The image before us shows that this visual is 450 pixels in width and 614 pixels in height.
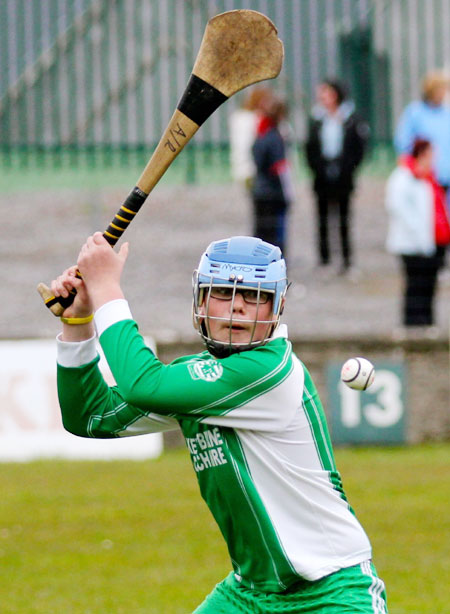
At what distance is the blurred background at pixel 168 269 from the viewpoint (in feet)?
25.5

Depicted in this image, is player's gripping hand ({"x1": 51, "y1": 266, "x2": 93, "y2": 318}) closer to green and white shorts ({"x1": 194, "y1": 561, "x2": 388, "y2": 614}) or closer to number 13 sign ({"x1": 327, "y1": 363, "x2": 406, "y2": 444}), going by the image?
green and white shorts ({"x1": 194, "y1": 561, "x2": 388, "y2": 614})

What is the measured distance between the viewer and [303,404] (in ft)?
13.1

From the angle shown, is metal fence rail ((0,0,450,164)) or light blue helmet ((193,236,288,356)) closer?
light blue helmet ((193,236,288,356))

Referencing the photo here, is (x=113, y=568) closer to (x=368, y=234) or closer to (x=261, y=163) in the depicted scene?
(x=261, y=163)

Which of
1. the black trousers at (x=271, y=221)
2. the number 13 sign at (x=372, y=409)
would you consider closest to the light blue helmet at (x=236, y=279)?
the number 13 sign at (x=372, y=409)

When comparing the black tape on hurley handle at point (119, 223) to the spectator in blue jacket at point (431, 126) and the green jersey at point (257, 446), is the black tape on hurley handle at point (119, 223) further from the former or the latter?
the spectator in blue jacket at point (431, 126)

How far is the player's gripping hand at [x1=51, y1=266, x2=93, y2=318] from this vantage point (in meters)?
3.96

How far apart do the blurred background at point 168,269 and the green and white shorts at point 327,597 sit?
8.40 ft

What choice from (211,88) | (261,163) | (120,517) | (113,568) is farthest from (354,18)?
(211,88)

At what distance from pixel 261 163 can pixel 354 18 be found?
141 inches

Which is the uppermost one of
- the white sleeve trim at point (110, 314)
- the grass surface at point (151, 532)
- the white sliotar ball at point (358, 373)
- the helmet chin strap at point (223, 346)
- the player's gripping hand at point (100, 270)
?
the player's gripping hand at point (100, 270)

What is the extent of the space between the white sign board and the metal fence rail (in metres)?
4.75

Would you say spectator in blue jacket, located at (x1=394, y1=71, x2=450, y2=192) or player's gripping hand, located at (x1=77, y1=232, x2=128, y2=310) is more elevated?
spectator in blue jacket, located at (x1=394, y1=71, x2=450, y2=192)

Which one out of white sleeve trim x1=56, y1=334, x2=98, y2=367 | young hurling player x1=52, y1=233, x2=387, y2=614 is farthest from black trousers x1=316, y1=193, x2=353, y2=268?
young hurling player x1=52, y1=233, x2=387, y2=614
